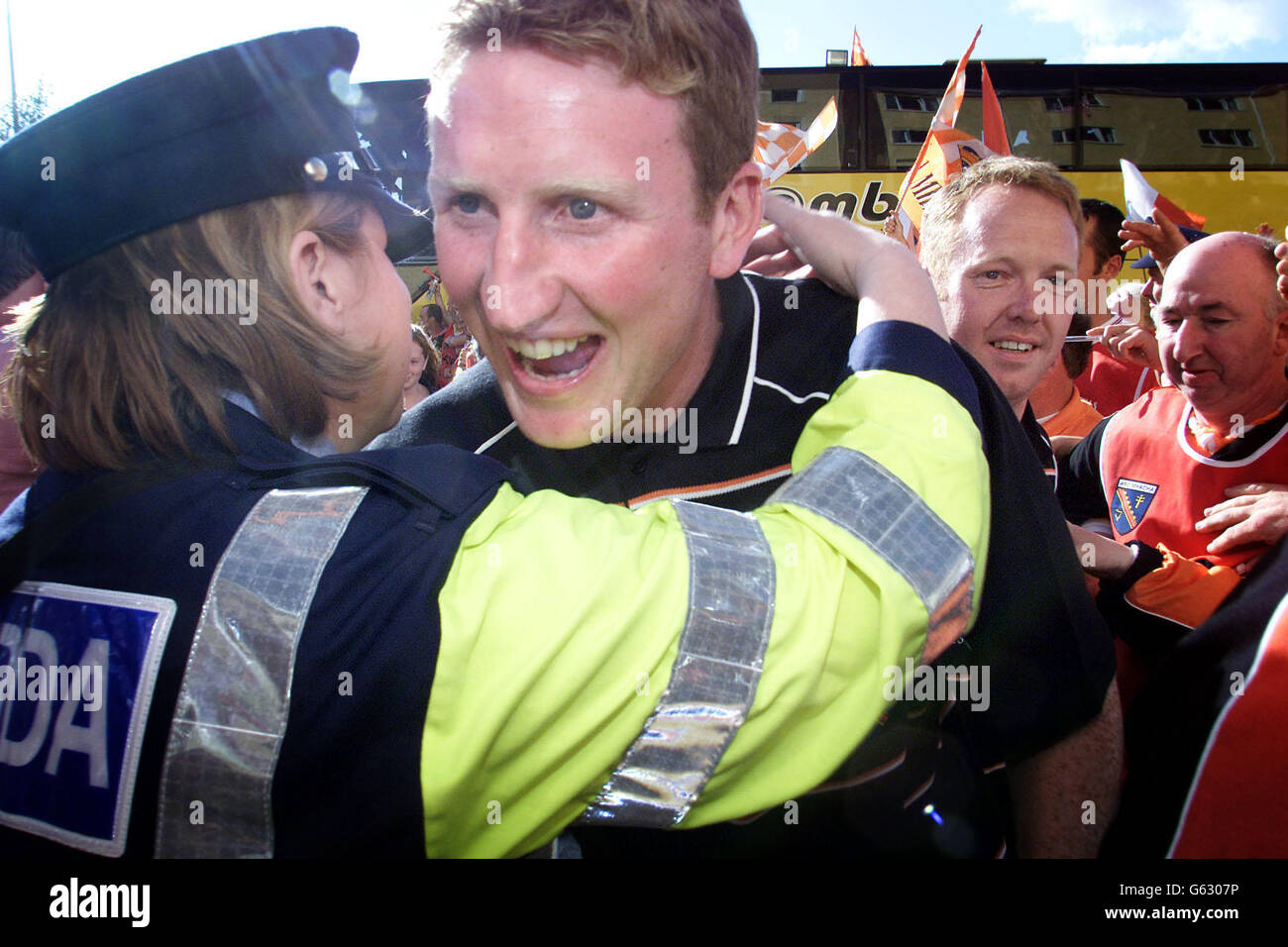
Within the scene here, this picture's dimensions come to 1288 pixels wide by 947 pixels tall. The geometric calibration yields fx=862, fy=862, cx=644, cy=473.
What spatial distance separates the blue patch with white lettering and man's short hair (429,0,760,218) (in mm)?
900

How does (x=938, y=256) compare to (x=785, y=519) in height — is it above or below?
above

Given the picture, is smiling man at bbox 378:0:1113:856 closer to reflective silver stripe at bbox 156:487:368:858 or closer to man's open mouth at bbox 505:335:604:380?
man's open mouth at bbox 505:335:604:380

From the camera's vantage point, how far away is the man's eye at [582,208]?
133 centimetres

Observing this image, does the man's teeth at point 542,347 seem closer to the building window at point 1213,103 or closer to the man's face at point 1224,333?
the man's face at point 1224,333

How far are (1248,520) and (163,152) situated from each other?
7.65ft

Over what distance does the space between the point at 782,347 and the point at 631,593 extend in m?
0.78

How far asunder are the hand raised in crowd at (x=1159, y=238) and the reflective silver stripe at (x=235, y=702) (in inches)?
137

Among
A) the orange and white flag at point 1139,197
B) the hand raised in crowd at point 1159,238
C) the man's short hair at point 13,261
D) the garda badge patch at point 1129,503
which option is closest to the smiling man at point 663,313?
the garda badge patch at point 1129,503

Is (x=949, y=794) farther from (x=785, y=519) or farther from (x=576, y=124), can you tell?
(x=576, y=124)

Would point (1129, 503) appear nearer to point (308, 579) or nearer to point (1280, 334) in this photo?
point (1280, 334)

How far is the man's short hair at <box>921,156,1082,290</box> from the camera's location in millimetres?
2363

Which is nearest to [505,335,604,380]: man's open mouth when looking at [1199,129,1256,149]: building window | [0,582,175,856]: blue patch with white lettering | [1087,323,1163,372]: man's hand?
[0,582,175,856]: blue patch with white lettering
